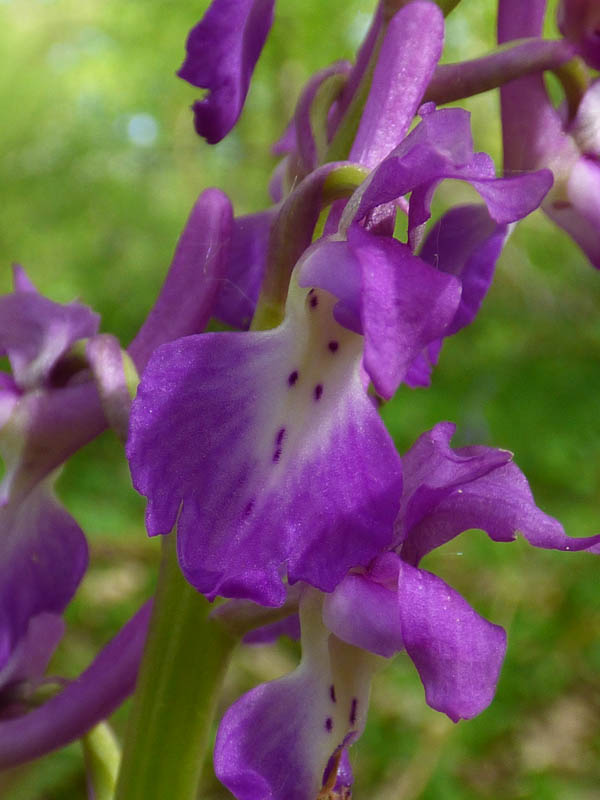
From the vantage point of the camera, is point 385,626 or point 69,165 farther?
point 69,165

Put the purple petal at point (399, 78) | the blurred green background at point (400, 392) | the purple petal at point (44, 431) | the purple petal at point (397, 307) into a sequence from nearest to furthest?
the purple petal at point (397, 307) → the purple petal at point (399, 78) → the purple petal at point (44, 431) → the blurred green background at point (400, 392)

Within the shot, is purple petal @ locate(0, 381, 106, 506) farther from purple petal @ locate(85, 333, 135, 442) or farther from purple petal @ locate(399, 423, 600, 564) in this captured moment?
purple petal @ locate(399, 423, 600, 564)

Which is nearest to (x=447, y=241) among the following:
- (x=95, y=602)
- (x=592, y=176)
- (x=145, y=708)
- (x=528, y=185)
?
(x=592, y=176)

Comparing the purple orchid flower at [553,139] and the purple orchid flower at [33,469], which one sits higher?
the purple orchid flower at [553,139]

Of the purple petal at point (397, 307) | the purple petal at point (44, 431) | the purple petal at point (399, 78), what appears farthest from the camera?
the purple petal at point (44, 431)

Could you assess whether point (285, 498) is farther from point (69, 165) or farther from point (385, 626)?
point (69, 165)

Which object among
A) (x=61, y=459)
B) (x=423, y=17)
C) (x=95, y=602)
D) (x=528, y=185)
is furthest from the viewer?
(x=95, y=602)

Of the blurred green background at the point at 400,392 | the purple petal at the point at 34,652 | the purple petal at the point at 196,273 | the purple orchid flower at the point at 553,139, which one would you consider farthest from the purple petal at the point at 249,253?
the blurred green background at the point at 400,392

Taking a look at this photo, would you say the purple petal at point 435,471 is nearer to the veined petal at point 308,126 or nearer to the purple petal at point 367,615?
the purple petal at point 367,615
